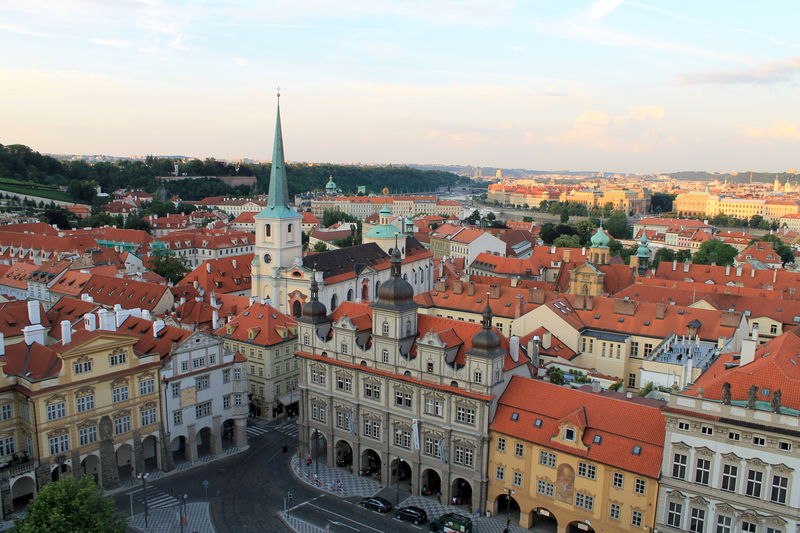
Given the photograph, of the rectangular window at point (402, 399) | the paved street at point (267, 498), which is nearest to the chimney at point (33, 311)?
the paved street at point (267, 498)

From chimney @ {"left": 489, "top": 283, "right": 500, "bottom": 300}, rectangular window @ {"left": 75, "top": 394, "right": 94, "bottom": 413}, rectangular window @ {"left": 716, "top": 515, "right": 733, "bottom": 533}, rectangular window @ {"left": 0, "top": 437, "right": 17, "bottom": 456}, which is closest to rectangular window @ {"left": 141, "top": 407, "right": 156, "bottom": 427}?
rectangular window @ {"left": 75, "top": 394, "right": 94, "bottom": 413}

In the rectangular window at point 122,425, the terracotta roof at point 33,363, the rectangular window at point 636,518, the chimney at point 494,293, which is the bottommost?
the rectangular window at point 636,518

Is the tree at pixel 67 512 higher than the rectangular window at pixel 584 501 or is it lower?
higher

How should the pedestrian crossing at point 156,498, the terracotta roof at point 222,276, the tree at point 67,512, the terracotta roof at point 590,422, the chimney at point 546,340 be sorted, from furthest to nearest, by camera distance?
the terracotta roof at point 222,276 < the chimney at point 546,340 < the pedestrian crossing at point 156,498 < the terracotta roof at point 590,422 < the tree at point 67,512

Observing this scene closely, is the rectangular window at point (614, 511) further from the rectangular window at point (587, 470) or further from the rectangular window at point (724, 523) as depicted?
the rectangular window at point (724, 523)

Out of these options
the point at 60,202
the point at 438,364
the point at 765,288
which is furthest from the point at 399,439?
the point at 60,202

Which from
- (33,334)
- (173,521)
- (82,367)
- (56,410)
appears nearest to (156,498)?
(173,521)
